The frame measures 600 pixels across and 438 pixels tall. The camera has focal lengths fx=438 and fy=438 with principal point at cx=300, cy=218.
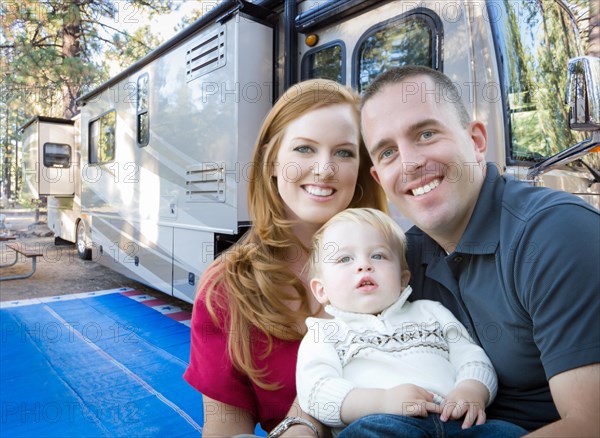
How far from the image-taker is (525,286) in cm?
104

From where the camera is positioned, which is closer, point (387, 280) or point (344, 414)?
point (344, 414)

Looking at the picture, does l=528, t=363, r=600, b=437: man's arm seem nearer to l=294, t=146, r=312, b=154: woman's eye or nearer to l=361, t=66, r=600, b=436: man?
l=361, t=66, r=600, b=436: man

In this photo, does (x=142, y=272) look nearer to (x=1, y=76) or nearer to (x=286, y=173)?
(x=286, y=173)

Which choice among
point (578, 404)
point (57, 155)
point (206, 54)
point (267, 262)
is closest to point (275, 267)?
point (267, 262)

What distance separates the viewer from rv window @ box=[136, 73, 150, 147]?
5.39 m

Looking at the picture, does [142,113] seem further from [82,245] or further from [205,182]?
[82,245]

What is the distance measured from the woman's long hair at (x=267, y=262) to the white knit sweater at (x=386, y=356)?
199 millimetres

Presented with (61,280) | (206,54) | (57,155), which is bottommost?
(61,280)

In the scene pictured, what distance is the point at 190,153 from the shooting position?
14.8 ft

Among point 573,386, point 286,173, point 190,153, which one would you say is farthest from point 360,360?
point 190,153

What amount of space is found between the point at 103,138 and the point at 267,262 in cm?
624

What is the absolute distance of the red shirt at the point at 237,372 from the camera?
144 cm

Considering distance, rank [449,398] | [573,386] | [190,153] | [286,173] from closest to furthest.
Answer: [573,386] < [449,398] < [286,173] < [190,153]

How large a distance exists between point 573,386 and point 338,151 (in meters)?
1.03
